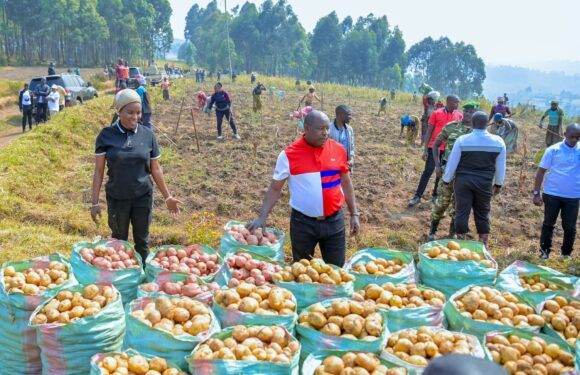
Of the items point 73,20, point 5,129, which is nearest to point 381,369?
point 5,129


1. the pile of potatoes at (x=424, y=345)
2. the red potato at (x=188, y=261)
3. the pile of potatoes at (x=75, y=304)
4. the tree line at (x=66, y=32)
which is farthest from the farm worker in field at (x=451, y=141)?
the tree line at (x=66, y=32)

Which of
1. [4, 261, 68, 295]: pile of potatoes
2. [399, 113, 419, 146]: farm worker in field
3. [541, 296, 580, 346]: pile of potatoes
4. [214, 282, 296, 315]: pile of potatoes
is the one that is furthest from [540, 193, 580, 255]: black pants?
[399, 113, 419, 146]: farm worker in field

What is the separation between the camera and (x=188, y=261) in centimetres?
432

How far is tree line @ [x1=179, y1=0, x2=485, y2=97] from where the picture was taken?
8188 centimetres

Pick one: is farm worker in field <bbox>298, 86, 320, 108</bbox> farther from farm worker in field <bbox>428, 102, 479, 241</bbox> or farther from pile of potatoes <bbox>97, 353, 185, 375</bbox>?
pile of potatoes <bbox>97, 353, 185, 375</bbox>

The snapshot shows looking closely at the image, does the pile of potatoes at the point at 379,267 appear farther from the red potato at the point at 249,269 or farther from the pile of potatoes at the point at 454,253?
the red potato at the point at 249,269

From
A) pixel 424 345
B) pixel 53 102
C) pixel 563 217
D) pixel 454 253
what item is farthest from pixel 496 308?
pixel 53 102

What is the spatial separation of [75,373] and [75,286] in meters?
0.64

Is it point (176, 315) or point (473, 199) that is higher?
point (473, 199)

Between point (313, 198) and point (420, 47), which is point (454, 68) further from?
point (313, 198)

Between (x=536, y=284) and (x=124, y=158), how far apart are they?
3681 mm

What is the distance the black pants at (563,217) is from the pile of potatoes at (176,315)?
15.5 ft

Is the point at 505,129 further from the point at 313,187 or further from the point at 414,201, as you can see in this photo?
the point at 313,187

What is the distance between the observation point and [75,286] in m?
3.58
